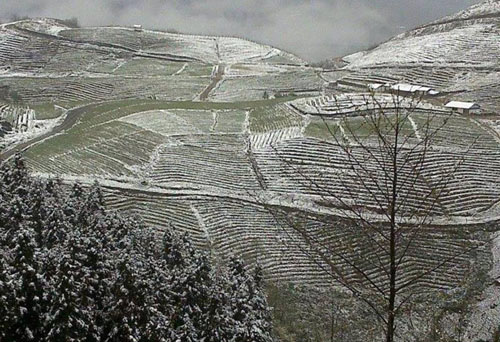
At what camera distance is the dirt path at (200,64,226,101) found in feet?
220

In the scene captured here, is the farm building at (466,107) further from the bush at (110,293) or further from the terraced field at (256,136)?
the bush at (110,293)

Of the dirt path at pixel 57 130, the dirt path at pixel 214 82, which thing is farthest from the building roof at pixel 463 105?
the dirt path at pixel 57 130

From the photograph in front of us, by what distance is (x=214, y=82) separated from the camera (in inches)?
2948

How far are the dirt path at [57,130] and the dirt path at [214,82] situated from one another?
Result: 1318 centimetres

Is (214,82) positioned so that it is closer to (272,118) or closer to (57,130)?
(272,118)

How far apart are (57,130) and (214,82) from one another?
30275mm

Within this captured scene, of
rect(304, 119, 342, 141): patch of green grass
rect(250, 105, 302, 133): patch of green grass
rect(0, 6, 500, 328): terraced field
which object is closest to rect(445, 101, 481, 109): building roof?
rect(0, 6, 500, 328): terraced field

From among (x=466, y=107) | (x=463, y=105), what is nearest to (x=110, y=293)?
(x=466, y=107)

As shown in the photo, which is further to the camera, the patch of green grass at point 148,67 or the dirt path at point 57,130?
the patch of green grass at point 148,67

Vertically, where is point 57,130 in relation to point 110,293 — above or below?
below

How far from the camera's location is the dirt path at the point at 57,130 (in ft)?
130

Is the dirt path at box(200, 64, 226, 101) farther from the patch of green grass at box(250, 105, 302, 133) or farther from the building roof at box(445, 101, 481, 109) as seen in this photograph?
the building roof at box(445, 101, 481, 109)

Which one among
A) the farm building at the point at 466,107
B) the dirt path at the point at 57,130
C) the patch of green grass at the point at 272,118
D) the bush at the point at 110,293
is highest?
the farm building at the point at 466,107

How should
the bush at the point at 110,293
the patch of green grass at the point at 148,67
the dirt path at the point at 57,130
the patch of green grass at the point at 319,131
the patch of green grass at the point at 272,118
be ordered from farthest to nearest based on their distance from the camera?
the patch of green grass at the point at 148,67, the patch of green grass at the point at 272,118, the patch of green grass at the point at 319,131, the dirt path at the point at 57,130, the bush at the point at 110,293
